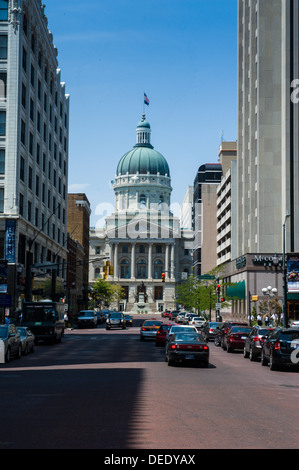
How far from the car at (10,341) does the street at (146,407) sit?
118cm

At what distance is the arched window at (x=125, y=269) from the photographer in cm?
19062

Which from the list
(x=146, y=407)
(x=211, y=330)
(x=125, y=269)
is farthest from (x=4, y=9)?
(x=125, y=269)

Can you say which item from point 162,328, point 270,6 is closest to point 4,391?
point 162,328

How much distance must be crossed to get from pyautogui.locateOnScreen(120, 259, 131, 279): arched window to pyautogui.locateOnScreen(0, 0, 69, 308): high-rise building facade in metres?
105

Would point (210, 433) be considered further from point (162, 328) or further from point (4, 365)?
point (162, 328)

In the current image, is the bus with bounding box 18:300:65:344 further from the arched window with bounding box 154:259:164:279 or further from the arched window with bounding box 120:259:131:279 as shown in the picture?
the arched window with bounding box 154:259:164:279

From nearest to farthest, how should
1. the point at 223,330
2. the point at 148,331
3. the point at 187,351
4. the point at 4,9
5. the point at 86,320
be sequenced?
1. the point at 187,351
2. the point at 223,330
3. the point at 148,331
4. the point at 4,9
5. the point at 86,320

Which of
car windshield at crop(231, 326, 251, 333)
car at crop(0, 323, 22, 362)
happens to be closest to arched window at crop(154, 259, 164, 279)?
car windshield at crop(231, 326, 251, 333)

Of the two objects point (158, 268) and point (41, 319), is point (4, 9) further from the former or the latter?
point (158, 268)

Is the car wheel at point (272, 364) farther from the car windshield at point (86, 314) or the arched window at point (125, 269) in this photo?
the arched window at point (125, 269)

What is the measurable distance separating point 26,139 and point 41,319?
2583cm

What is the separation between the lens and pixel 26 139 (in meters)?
65.7

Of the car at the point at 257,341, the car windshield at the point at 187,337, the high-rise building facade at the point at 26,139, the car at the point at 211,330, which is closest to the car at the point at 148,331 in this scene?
the car at the point at 211,330

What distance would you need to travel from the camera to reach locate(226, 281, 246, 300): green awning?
78.6m
